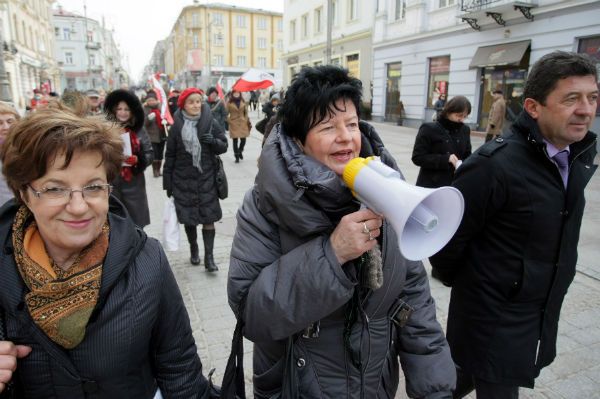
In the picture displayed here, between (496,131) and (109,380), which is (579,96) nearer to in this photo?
(109,380)

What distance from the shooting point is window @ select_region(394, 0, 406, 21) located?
21234mm

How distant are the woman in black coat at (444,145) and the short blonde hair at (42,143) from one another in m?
3.73

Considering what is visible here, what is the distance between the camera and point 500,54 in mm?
15641

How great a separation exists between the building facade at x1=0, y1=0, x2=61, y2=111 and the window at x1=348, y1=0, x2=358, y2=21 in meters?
18.6

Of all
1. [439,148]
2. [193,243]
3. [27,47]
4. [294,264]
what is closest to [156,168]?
[193,243]

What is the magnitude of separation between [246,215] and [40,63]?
166 ft

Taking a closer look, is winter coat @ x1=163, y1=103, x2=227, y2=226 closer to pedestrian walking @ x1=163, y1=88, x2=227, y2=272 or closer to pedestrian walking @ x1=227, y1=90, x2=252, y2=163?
pedestrian walking @ x1=163, y1=88, x2=227, y2=272

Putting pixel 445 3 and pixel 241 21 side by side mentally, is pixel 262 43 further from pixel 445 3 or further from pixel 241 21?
pixel 445 3

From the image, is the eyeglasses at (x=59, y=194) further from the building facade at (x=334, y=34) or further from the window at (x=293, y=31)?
the window at (x=293, y=31)

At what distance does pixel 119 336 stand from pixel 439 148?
389 cm

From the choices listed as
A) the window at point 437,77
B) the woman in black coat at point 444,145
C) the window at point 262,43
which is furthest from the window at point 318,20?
the window at point 262,43

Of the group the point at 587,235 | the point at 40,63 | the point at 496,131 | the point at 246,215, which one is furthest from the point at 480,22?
the point at 40,63

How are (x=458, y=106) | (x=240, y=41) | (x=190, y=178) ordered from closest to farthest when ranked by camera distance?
1. (x=458, y=106)
2. (x=190, y=178)
3. (x=240, y=41)

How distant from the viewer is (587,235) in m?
5.89
